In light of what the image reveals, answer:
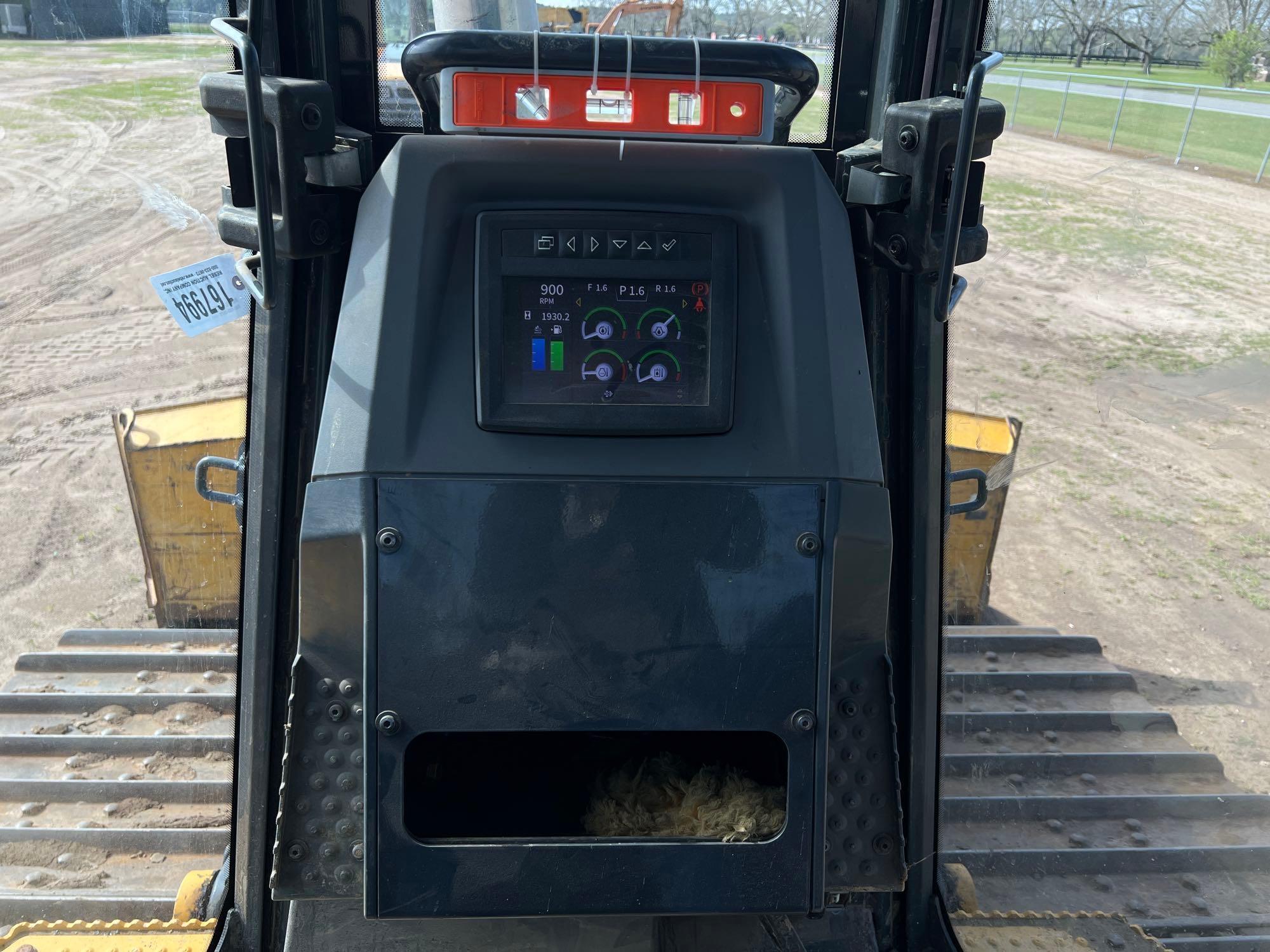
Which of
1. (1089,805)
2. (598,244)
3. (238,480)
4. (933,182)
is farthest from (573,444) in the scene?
(1089,805)

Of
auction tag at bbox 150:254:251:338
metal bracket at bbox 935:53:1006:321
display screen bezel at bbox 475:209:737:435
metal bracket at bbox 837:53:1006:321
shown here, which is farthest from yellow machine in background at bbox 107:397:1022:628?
display screen bezel at bbox 475:209:737:435

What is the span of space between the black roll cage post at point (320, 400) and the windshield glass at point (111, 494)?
0.19m

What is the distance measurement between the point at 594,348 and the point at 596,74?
36cm

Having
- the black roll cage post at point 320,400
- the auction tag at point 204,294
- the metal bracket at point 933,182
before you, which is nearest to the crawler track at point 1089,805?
the black roll cage post at point 320,400

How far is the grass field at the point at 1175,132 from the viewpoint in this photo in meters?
5.13

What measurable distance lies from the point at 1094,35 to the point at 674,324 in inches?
40.9

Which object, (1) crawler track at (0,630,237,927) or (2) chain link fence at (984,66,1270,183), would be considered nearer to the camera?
(1) crawler track at (0,630,237,927)

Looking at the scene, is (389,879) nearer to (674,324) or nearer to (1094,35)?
(674,324)

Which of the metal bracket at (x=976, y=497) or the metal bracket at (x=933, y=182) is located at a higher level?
the metal bracket at (x=933, y=182)

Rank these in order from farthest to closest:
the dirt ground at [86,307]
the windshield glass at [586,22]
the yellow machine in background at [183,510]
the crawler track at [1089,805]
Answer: the yellow machine in background at [183,510] → the crawler track at [1089,805] → the dirt ground at [86,307] → the windshield glass at [586,22]

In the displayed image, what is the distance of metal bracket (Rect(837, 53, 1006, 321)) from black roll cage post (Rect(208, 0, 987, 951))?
6 cm

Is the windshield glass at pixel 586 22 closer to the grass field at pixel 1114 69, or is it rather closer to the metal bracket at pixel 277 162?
the metal bracket at pixel 277 162

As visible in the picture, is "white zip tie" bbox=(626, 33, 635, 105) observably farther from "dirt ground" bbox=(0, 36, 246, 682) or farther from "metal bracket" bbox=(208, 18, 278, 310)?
"dirt ground" bbox=(0, 36, 246, 682)

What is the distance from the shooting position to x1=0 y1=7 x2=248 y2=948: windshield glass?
2.10m
